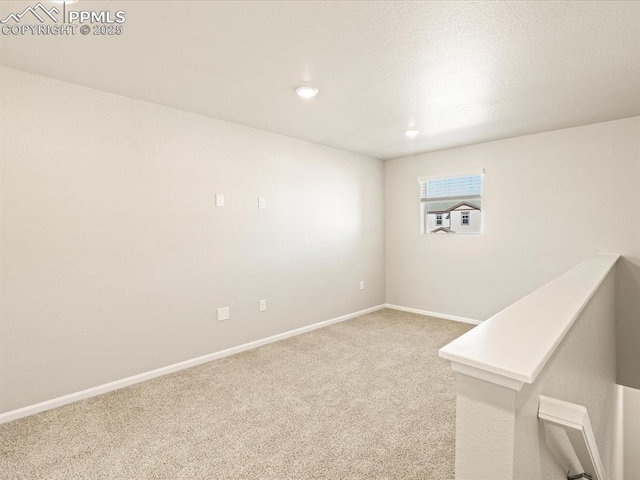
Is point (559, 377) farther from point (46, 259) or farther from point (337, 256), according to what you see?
point (337, 256)

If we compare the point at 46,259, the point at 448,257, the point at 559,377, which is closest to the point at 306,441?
the point at 559,377

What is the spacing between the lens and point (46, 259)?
7.70 feet

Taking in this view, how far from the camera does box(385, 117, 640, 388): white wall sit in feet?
10.9

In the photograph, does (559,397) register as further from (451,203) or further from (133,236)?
(451,203)

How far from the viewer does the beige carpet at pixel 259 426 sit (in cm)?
178

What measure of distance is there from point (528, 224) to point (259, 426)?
354cm

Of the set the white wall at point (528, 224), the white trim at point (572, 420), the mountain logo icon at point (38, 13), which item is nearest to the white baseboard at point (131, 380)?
the white wall at point (528, 224)

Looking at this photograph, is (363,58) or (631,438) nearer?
(363,58)

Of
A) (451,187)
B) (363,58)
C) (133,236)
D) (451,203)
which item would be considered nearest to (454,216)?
(451,203)

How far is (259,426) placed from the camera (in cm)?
214

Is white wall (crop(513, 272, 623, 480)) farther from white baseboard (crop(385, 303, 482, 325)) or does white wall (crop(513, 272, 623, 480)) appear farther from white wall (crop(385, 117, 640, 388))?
white baseboard (crop(385, 303, 482, 325))

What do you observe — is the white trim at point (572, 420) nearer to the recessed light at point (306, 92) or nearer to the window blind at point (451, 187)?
the recessed light at point (306, 92)

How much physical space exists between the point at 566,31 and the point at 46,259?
138 inches

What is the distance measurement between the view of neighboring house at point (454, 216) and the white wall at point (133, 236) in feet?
5.59
